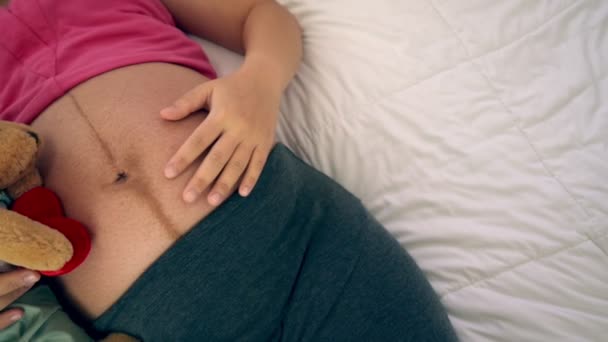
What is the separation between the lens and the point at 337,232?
25.0 inches

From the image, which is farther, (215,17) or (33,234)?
(215,17)

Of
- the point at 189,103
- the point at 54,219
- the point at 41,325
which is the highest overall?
the point at 189,103

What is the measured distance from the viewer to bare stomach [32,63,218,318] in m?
0.57

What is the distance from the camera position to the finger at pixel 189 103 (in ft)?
2.03

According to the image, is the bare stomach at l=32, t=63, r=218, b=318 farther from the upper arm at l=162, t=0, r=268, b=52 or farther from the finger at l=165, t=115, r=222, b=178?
the upper arm at l=162, t=0, r=268, b=52

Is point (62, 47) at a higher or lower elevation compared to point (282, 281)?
higher

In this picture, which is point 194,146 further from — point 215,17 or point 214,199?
point 215,17

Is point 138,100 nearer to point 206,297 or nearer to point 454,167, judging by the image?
point 206,297

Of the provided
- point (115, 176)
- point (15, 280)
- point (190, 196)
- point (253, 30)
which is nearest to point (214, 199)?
point (190, 196)

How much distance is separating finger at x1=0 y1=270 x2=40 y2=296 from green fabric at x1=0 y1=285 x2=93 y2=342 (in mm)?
43

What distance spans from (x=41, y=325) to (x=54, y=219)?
0.14m

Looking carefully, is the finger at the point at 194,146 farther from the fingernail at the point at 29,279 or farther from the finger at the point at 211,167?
the fingernail at the point at 29,279

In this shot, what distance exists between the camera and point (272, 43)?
0.75m

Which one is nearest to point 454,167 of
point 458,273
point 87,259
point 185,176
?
point 458,273
